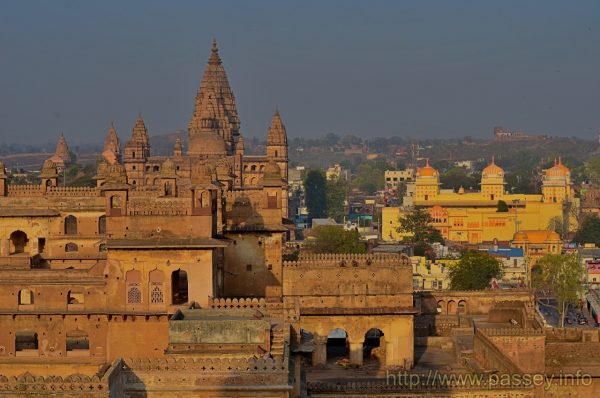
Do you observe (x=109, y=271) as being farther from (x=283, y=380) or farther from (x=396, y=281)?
(x=283, y=380)

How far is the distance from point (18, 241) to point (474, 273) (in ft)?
90.7

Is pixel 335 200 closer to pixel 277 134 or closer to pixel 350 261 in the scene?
pixel 277 134

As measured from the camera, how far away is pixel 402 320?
3656cm

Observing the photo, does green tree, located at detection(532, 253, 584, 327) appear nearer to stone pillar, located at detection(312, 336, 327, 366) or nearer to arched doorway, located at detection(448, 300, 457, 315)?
arched doorway, located at detection(448, 300, 457, 315)

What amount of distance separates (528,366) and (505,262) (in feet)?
141

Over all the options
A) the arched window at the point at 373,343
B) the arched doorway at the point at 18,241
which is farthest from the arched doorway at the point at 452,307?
the arched doorway at the point at 18,241

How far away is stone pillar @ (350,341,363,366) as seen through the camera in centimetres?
3666

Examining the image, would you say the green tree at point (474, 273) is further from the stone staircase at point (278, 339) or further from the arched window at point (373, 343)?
the stone staircase at point (278, 339)

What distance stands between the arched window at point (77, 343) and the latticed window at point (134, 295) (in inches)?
54.2

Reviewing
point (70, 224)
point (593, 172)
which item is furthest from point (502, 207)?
point (593, 172)

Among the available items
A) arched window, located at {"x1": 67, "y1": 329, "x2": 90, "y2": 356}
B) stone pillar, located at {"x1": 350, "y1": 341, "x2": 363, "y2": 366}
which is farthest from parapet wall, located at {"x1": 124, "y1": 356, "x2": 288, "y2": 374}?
stone pillar, located at {"x1": 350, "y1": 341, "x2": 363, "y2": 366}

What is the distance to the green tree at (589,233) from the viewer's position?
101m

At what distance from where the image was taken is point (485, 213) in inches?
4200

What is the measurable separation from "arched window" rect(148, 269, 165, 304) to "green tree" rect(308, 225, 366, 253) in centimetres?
3308
